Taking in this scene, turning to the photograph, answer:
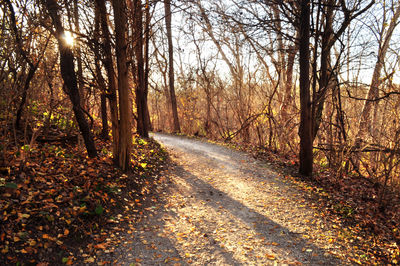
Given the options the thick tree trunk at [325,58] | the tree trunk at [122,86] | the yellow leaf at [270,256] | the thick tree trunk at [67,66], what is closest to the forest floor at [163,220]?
the yellow leaf at [270,256]

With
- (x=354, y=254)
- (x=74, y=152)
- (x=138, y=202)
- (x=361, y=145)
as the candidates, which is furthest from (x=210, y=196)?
(x=361, y=145)

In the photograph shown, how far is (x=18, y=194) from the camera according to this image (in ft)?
12.2

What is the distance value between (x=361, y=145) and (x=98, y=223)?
24.5 feet

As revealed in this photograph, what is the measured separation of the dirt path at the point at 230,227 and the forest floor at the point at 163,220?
2 cm

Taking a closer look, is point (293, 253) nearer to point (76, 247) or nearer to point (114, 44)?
point (76, 247)

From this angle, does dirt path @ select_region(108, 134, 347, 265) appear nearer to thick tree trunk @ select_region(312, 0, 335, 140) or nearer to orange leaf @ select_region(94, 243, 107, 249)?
orange leaf @ select_region(94, 243, 107, 249)

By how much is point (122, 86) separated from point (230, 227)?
13.2ft

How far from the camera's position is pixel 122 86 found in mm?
5824

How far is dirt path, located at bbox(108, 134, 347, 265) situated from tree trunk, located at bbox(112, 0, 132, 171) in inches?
55.3

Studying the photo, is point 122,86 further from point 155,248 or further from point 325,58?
point 325,58

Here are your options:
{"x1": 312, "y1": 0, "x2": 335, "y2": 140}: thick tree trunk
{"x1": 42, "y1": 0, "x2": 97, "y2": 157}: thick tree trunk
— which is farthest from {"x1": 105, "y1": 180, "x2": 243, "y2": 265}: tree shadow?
{"x1": 312, "y1": 0, "x2": 335, "y2": 140}: thick tree trunk

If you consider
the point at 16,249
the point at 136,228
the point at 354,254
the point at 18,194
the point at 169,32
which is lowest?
the point at 354,254

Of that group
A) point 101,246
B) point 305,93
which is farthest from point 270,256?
point 305,93

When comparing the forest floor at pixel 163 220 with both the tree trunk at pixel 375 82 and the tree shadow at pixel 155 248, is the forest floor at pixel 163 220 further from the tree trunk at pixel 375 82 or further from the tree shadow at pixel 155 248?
the tree trunk at pixel 375 82
